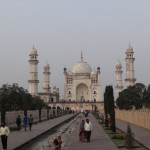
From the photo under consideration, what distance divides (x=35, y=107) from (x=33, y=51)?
2579 cm

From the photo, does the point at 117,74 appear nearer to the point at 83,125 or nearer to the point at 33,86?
the point at 33,86

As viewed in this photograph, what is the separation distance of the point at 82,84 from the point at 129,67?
16.7 metres

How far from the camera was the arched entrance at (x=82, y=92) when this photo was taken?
96894 millimetres

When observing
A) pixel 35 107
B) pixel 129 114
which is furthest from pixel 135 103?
pixel 129 114

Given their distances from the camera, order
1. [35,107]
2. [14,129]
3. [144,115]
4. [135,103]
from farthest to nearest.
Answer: [35,107] < [135,103] < [144,115] < [14,129]

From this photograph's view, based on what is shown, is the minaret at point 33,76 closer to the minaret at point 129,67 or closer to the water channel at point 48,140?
the minaret at point 129,67

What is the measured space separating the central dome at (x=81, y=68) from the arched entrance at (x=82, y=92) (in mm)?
3157

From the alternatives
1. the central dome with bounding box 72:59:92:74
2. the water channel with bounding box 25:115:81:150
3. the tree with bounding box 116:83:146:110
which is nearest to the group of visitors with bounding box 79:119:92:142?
the water channel with bounding box 25:115:81:150

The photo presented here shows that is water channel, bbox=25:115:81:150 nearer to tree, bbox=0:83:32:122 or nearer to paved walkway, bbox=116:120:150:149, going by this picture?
paved walkway, bbox=116:120:150:149

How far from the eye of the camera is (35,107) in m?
60.3

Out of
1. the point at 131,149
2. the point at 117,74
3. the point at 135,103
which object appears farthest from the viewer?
the point at 117,74

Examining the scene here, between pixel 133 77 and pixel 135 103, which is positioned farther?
pixel 133 77

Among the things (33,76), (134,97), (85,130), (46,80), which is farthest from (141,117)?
(46,80)

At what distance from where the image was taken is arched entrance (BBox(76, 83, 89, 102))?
9689 cm
